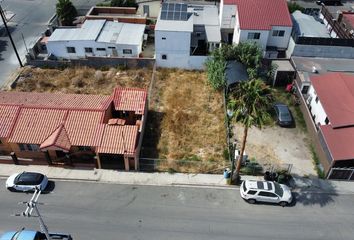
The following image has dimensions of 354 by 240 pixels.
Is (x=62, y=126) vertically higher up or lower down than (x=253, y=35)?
lower down

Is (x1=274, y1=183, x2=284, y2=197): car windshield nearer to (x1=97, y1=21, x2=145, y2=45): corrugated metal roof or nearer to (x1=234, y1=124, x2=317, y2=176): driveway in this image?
(x1=234, y1=124, x2=317, y2=176): driveway

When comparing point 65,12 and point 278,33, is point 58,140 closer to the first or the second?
point 65,12

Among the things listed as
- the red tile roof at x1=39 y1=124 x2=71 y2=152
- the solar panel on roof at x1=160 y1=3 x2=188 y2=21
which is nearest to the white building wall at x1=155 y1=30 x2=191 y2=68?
the solar panel on roof at x1=160 y1=3 x2=188 y2=21

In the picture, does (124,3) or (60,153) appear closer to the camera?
(60,153)

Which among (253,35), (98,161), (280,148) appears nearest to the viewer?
(98,161)

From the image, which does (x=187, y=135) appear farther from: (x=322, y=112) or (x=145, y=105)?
(x=322, y=112)

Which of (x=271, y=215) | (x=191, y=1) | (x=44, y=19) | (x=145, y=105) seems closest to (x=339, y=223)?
(x=271, y=215)

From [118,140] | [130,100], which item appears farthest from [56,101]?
[118,140]
